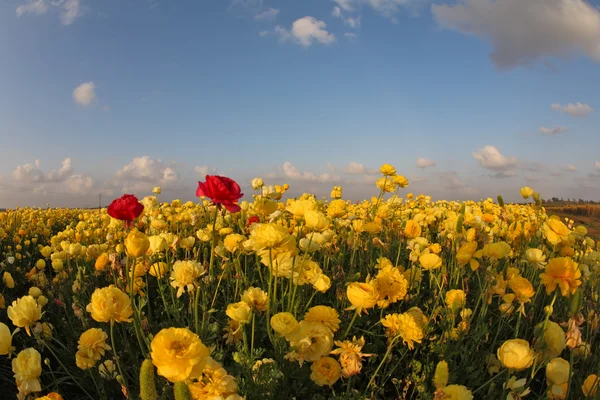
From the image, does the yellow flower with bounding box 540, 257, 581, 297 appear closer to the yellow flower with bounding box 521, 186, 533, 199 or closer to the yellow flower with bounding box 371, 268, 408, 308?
the yellow flower with bounding box 371, 268, 408, 308

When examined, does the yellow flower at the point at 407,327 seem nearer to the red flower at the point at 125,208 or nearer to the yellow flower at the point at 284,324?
the yellow flower at the point at 284,324

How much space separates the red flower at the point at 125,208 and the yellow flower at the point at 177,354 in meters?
1.05

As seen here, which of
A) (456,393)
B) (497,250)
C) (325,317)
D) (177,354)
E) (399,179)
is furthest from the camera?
(399,179)

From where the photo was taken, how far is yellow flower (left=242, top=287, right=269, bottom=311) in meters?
1.84

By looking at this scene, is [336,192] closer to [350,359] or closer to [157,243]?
[157,243]

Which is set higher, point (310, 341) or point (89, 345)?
point (310, 341)

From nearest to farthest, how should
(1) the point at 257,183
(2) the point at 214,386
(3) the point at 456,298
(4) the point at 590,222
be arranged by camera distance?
(2) the point at 214,386, (3) the point at 456,298, (1) the point at 257,183, (4) the point at 590,222

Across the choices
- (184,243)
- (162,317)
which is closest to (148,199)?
(184,243)

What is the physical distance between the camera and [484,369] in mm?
2434

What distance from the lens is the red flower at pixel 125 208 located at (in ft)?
6.51

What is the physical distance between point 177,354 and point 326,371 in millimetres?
762

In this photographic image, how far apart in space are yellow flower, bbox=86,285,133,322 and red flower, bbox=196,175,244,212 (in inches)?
23.5

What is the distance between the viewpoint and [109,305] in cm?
155

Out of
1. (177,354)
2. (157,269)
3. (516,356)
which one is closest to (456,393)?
(516,356)
